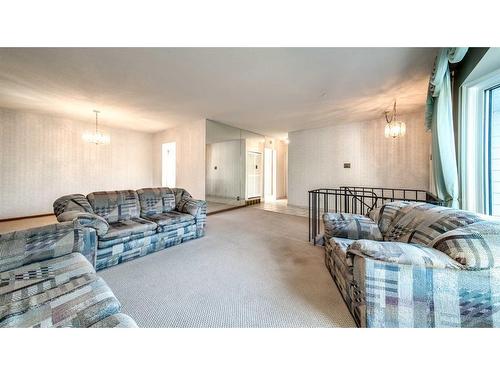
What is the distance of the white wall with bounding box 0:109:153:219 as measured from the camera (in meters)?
4.15

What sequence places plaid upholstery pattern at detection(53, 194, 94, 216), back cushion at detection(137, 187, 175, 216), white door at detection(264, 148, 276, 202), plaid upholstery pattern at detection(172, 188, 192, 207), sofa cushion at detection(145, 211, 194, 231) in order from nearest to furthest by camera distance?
plaid upholstery pattern at detection(53, 194, 94, 216), sofa cushion at detection(145, 211, 194, 231), back cushion at detection(137, 187, 175, 216), plaid upholstery pattern at detection(172, 188, 192, 207), white door at detection(264, 148, 276, 202)

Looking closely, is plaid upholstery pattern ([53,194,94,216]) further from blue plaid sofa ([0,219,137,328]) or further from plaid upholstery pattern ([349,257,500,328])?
plaid upholstery pattern ([349,257,500,328])

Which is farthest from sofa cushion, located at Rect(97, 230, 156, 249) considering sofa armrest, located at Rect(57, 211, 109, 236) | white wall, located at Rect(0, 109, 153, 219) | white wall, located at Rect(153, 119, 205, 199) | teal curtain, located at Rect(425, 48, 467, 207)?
white wall, located at Rect(0, 109, 153, 219)

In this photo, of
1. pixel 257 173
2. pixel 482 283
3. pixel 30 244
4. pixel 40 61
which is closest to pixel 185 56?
pixel 40 61

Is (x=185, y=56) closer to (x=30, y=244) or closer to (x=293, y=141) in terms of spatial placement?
(x=30, y=244)

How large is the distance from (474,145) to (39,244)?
416 centimetres

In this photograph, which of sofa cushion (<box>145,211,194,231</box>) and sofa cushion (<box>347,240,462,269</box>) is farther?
sofa cushion (<box>145,211,194,231</box>)

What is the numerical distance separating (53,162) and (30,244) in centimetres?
489

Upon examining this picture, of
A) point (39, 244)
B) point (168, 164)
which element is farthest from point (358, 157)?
point (168, 164)

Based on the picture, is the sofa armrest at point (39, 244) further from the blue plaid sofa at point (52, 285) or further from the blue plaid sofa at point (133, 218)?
the blue plaid sofa at point (133, 218)

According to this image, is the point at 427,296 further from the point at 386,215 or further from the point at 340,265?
the point at 386,215

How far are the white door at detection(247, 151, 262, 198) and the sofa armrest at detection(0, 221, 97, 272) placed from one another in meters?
5.02

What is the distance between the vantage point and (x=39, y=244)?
1.40 metres
